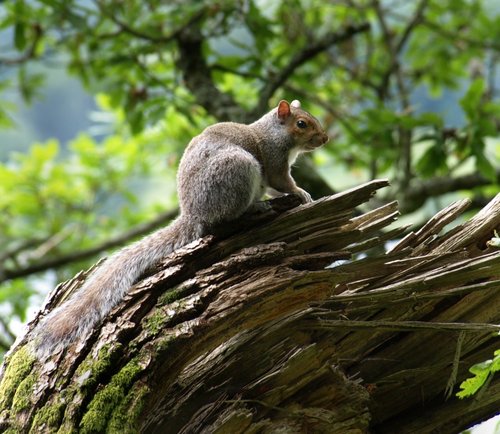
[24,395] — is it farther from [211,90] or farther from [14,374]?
[211,90]

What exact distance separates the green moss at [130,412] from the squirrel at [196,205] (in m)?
0.50

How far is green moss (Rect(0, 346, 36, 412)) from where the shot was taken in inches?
138

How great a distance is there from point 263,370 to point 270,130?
2150 mm

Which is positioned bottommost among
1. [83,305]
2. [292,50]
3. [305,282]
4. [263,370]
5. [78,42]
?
[263,370]

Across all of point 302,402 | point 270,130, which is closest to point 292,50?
point 270,130

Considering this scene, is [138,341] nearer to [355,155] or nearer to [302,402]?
[302,402]

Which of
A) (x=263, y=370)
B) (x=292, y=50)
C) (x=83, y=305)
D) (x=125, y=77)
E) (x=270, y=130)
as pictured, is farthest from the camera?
(x=292, y=50)

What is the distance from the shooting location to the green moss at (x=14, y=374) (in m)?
3.50

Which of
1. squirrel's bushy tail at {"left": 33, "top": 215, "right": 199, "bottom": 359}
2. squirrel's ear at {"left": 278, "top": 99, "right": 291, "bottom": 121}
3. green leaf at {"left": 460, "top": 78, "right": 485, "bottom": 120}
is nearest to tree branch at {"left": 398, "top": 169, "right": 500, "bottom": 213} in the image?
green leaf at {"left": 460, "top": 78, "right": 485, "bottom": 120}

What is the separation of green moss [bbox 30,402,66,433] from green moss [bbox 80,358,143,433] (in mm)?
125

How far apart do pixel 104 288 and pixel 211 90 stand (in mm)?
3527

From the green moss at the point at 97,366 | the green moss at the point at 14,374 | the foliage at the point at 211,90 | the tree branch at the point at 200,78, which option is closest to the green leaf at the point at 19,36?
the foliage at the point at 211,90

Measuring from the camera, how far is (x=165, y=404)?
3.40 metres

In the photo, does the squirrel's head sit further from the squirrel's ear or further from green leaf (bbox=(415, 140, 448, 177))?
green leaf (bbox=(415, 140, 448, 177))
